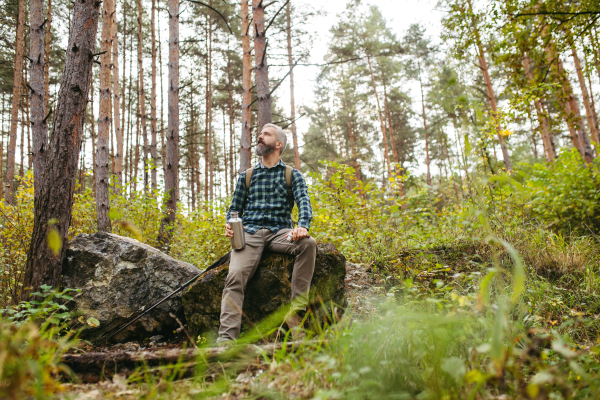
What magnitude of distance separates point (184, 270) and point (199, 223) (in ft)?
7.77

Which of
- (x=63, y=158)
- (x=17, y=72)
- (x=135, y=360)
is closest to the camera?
(x=135, y=360)

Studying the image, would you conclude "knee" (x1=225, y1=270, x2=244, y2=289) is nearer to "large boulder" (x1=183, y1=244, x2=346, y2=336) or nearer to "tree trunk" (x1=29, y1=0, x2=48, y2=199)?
"large boulder" (x1=183, y1=244, x2=346, y2=336)

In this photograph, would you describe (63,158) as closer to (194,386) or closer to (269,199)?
(269,199)

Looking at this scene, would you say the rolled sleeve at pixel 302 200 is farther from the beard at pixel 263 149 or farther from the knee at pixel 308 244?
the beard at pixel 263 149

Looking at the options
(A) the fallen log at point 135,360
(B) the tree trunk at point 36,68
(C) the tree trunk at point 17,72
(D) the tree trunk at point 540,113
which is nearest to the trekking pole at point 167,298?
(A) the fallen log at point 135,360

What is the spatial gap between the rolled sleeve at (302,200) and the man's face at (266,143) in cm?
37

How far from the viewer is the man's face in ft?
11.1

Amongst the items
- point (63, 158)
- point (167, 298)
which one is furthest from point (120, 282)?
point (63, 158)

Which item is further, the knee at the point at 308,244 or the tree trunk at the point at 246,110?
the tree trunk at the point at 246,110

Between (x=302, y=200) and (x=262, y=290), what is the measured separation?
984 mm

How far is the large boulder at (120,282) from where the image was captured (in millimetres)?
3455

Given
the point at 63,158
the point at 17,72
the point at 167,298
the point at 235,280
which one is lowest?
the point at 167,298

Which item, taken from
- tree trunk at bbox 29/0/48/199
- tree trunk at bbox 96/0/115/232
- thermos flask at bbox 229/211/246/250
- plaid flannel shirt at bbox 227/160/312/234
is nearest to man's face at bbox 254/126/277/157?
plaid flannel shirt at bbox 227/160/312/234

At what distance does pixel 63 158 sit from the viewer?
350 centimetres
